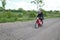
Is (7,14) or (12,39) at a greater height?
(12,39)

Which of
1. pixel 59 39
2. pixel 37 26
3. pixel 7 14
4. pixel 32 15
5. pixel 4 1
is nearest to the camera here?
pixel 59 39

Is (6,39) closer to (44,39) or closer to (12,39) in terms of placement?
(12,39)

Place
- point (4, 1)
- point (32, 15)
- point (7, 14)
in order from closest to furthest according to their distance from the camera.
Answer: point (7, 14)
point (32, 15)
point (4, 1)

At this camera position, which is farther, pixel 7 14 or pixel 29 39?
pixel 7 14

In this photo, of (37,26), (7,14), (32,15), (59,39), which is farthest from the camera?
(32,15)

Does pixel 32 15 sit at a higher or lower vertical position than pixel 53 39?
lower

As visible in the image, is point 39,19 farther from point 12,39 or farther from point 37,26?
point 12,39

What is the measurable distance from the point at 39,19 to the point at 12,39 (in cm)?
890

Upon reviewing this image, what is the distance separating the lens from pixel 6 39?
12.3 metres

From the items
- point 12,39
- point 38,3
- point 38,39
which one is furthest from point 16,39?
point 38,3

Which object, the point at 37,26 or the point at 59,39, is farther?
the point at 37,26

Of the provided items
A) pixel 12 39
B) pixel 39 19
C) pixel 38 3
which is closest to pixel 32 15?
pixel 38 3

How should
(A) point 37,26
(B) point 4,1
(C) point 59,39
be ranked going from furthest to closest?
(B) point 4,1 < (A) point 37,26 < (C) point 59,39

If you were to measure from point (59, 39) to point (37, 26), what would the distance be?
25.6ft
